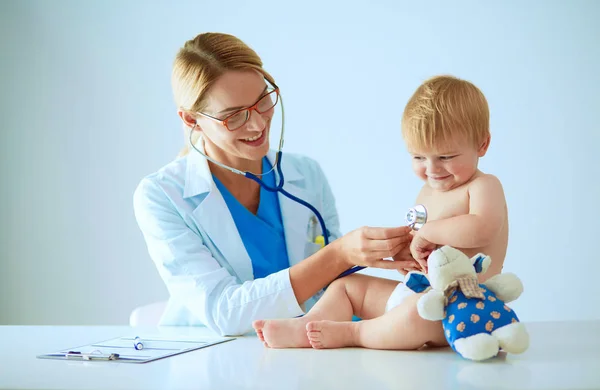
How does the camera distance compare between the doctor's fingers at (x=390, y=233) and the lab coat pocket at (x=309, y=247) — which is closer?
the doctor's fingers at (x=390, y=233)

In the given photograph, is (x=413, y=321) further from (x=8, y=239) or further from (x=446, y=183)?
(x=8, y=239)

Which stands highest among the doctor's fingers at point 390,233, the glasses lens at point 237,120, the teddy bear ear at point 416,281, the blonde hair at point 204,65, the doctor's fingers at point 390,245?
the blonde hair at point 204,65

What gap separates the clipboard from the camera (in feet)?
4.29

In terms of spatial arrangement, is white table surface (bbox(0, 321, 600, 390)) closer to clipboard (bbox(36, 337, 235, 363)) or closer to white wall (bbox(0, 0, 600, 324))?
clipboard (bbox(36, 337, 235, 363))

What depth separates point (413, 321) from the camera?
4.28 ft

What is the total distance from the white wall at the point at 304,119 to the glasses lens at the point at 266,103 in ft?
6.76

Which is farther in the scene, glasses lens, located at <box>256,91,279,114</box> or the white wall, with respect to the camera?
the white wall

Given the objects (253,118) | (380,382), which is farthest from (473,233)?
(253,118)

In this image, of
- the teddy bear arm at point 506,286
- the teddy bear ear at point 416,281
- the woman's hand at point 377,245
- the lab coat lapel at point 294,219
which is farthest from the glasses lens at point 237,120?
the teddy bear arm at point 506,286

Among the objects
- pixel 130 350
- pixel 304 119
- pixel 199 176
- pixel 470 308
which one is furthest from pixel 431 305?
pixel 304 119

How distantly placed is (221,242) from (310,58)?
2.31 metres

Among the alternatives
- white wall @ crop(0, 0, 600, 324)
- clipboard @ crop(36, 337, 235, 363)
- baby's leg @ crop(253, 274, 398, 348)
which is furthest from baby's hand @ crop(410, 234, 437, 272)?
white wall @ crop(0, 0, 600, 324)

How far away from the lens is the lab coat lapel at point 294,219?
202 centimetres

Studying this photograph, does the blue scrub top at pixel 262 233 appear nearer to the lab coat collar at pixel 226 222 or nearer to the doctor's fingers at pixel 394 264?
the lab coat collar at pixel 226 222
